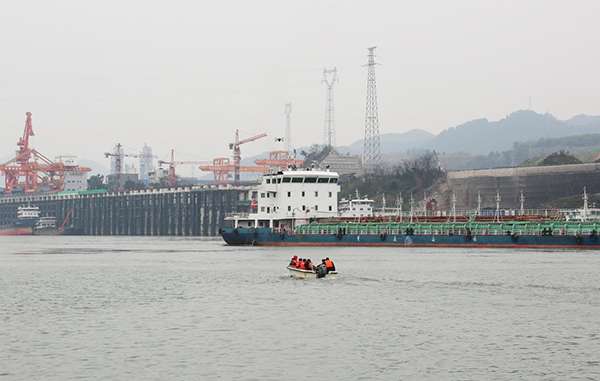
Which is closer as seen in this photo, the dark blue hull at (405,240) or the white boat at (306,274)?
the white boat at (306,274)

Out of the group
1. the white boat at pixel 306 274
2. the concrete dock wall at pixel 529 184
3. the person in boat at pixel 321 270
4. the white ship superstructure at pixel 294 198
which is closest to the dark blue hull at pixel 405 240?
the white ship superstructure at pixel 294 198

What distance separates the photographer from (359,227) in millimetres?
100938

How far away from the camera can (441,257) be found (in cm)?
7925

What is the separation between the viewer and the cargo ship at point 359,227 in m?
85.6

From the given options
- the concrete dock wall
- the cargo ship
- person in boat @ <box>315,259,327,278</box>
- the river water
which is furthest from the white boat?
the concrete dock wall

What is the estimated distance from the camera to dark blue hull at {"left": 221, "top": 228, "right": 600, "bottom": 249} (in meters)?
83.2

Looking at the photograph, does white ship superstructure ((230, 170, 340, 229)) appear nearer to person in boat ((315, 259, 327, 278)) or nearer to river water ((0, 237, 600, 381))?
river water ((0, 237, 600, 381))

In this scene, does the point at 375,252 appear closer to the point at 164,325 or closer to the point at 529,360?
the point at 164,325

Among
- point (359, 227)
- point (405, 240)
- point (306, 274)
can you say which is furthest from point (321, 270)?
point (359, 227)

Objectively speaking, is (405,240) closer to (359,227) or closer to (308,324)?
(359,227)

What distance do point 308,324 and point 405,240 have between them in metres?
59.8

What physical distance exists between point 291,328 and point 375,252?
52.8 metres

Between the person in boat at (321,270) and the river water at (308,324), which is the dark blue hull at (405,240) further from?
the person in boat at (321,270)

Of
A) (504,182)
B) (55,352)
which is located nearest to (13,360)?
(55,352)
